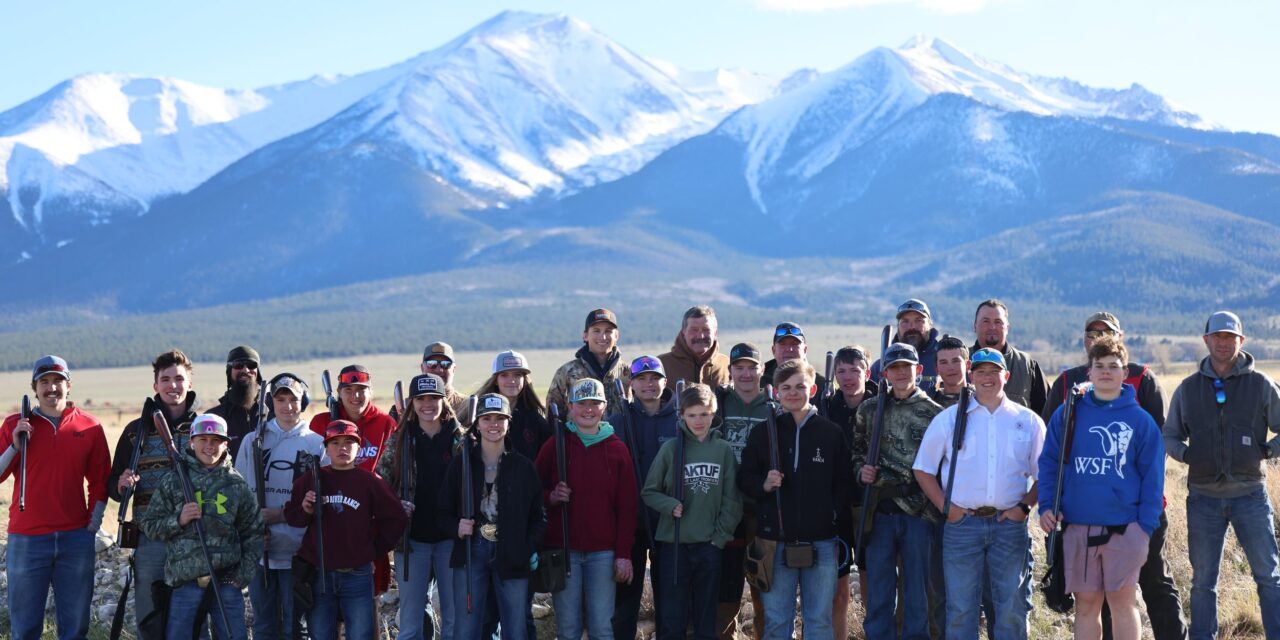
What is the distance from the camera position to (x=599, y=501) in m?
8.84

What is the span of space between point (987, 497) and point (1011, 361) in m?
2.04

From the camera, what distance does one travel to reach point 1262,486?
879 centimetres

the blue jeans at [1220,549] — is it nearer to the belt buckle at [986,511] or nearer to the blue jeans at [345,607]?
the belt buckle at [986,511]

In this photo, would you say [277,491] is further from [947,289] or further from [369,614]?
[947,289]

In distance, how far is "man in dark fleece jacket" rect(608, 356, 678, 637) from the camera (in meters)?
9.30

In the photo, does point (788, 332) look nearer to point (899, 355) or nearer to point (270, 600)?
point (899, 355)

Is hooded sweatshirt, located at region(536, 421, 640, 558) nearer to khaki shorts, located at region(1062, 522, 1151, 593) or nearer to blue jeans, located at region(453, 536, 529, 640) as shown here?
blue jeans, located at region(453, 536, 529, 640)

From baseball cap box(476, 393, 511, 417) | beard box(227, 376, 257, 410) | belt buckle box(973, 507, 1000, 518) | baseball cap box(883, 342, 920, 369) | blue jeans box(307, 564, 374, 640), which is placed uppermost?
baseball cap box(883, 342, 920, 369)

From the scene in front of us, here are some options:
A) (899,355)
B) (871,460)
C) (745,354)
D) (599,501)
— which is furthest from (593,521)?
(899,355)

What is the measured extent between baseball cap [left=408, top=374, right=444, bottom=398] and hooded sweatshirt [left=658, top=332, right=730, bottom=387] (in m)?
2.15

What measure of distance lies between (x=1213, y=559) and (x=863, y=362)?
2.80m

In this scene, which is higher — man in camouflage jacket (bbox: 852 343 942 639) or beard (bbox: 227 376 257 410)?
beard (bbox: 227 376 257 410)

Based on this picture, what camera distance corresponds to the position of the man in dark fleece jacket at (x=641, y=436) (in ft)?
30.5

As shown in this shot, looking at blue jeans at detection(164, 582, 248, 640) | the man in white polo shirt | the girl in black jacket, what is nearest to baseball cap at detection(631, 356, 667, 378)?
the girl in black jacket
